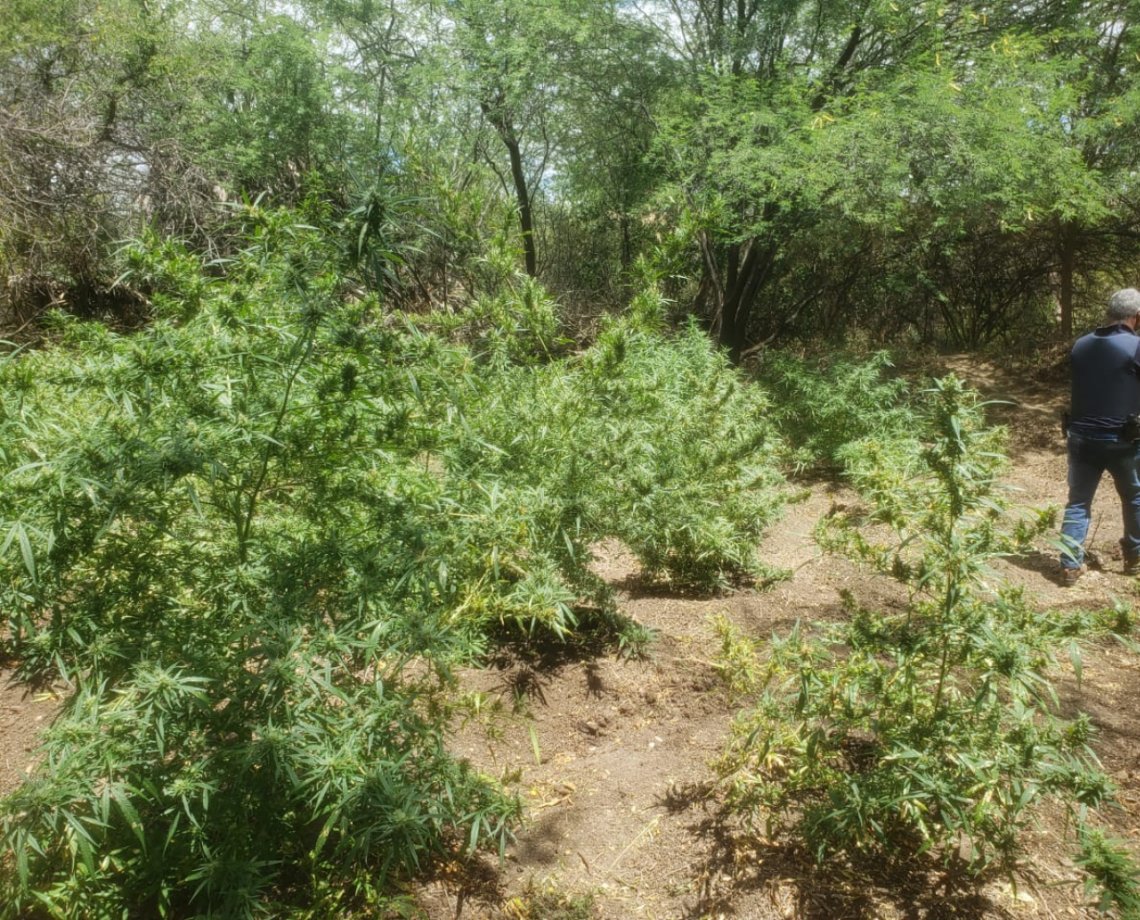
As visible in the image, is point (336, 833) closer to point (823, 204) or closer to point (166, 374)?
point (166, 374)

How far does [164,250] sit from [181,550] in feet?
2.80

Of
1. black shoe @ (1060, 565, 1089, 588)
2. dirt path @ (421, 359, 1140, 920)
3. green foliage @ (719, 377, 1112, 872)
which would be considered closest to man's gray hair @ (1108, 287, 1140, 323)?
black shoe @ (1060, 565, 1089, 588)

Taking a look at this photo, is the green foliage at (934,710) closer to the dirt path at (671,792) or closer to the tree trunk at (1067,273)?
Result: the dirt path at (671,792)

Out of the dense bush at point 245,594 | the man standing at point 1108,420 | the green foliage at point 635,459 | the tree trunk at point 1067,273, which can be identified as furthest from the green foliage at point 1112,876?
the tree trunk at point 1067,273

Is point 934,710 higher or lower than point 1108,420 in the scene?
lower

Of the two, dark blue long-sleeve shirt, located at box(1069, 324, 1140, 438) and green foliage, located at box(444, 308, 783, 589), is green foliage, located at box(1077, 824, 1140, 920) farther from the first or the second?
dark blue long-sleeve shirt, located at box(1069, 324, 1140, 438)

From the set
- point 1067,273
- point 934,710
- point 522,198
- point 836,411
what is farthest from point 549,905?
point 522,198

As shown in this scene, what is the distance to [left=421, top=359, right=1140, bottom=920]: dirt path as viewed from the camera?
2.15 m

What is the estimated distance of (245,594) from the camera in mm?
2113

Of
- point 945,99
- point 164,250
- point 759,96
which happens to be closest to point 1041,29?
point 945,99

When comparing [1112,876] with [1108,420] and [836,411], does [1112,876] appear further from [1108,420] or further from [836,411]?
[836,411]

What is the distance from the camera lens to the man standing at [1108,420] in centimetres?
430

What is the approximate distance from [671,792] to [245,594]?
4.87 ft

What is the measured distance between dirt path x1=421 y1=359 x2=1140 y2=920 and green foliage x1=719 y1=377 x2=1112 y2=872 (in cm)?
13
